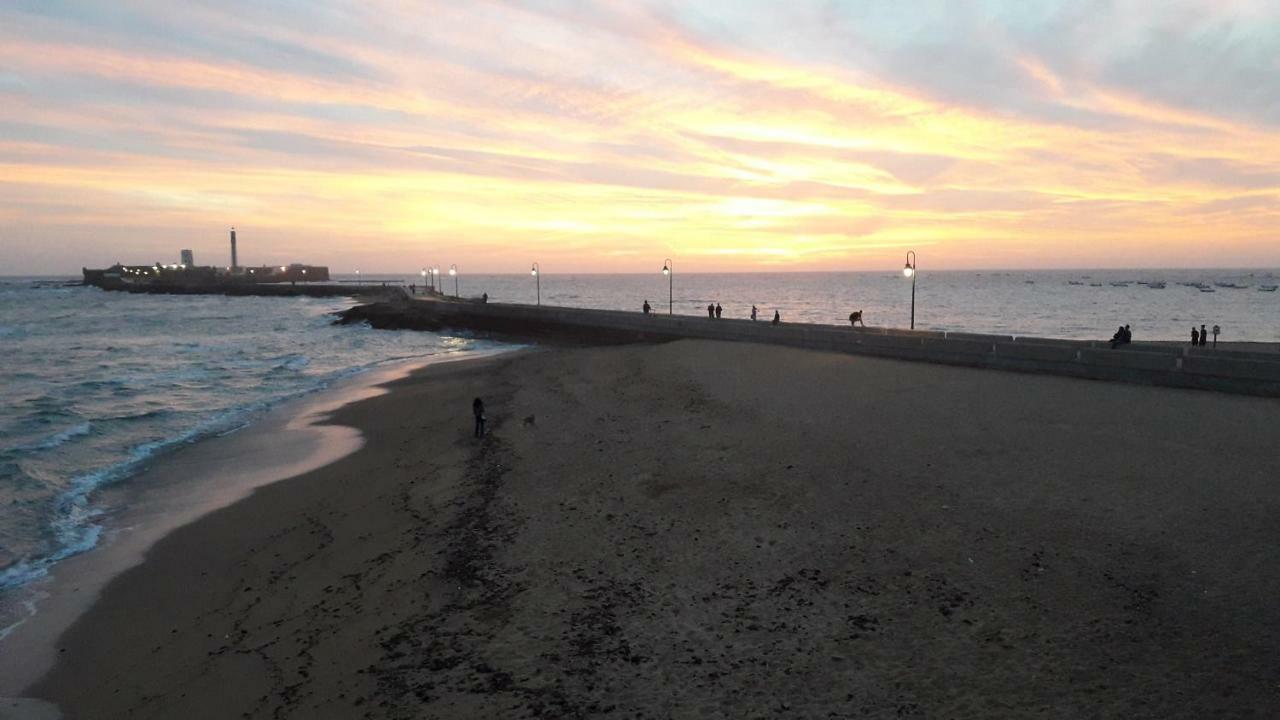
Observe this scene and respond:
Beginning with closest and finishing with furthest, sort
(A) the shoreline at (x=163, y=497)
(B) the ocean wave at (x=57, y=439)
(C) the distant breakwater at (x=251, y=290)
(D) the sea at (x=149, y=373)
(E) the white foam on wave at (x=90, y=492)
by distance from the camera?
1. (A) the shoreline at (x=163, y=497)
2. (E) the white foam on wave at (x=90, y=492)
3. (D) the sea at (x=149, y=373)
4. (B) the ocean wave at (x=57, y=439)
5. (C) the distant breakwater at (x=251, y=290)

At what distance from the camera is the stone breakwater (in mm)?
20859

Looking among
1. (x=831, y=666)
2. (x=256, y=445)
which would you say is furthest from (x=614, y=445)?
(x=256, y=445)

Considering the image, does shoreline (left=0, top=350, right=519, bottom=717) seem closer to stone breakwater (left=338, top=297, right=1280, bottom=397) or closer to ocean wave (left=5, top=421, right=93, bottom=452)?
ocean wave (left=5, top=421, right=93, bottom=452)

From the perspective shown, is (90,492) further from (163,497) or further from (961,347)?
(961,347)

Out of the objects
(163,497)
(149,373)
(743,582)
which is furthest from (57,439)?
(743,582)

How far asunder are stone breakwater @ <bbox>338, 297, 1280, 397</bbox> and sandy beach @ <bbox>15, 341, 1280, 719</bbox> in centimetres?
279

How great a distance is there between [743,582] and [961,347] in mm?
21847

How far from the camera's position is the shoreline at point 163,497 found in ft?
33.7

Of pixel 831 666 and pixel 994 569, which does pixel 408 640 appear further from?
pixel 994 569

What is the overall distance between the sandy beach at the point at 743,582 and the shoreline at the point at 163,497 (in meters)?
0.52

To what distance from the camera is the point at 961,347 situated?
1099 inches

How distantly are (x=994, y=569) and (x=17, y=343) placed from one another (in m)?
74.3

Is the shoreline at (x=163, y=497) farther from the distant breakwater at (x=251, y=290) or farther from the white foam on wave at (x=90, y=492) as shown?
the distant breakwater at (x=251, y=290)

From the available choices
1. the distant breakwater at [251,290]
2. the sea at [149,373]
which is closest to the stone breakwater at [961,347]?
the sea at [149,373]
